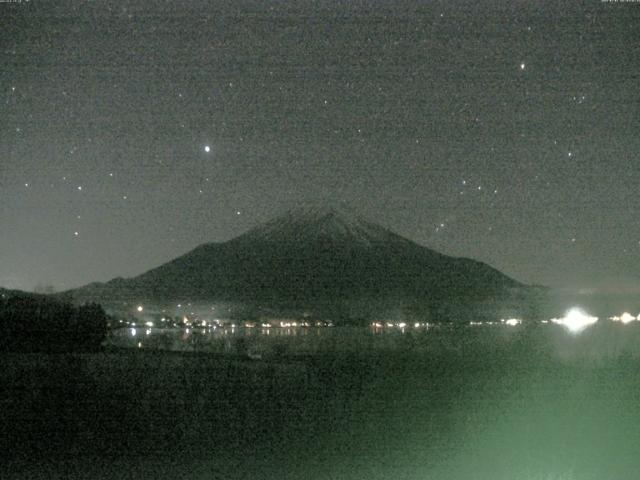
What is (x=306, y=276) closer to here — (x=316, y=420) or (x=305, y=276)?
(x=305, y=276)

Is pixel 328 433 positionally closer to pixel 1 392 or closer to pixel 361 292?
pixel 1 392

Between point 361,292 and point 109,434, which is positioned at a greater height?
point 361,292

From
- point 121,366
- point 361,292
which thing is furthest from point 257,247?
point 121,366

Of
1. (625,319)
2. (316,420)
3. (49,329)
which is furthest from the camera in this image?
(625,319)

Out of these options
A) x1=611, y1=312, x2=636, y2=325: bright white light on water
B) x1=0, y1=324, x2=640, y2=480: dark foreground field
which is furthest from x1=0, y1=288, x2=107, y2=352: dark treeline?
x1=611, y1=312, x2=636, y2=325: bright white light on water

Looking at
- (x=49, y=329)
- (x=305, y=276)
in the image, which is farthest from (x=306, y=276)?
(x=49, y=329)

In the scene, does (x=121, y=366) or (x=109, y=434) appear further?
(x=121, y=366)

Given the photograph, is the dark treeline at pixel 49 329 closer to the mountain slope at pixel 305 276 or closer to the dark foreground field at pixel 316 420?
the dark foreground field at pixel 316 420
